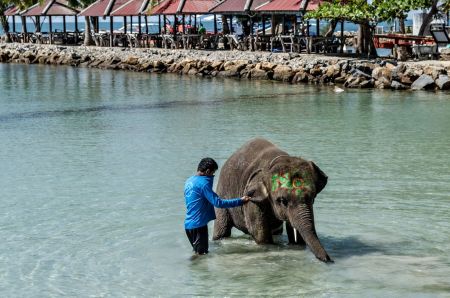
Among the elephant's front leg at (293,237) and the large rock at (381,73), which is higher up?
the elephant's front leg at (293,237)

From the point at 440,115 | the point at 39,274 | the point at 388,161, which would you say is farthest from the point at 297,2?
the point at 39,274

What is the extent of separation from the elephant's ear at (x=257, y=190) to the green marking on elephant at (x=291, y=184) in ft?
0.64

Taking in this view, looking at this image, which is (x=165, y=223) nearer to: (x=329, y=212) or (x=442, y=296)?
(x=329, y=212)

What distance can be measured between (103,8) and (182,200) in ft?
126

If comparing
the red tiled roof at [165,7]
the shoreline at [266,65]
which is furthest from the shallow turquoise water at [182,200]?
the red tiled roof at [165,7]

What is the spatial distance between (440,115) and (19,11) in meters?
42.4

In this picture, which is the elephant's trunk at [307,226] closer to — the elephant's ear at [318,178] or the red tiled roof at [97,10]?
the elephant's ear at [318,178]

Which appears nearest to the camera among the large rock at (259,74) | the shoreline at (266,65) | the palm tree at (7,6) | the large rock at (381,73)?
the shoreline at (266,65)

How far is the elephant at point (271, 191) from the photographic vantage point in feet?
29.8

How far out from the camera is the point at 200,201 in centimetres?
962

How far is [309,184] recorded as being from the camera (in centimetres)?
916

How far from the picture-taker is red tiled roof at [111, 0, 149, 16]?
47656mm

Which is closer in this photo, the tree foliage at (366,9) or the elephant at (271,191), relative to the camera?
the elephant at (271,191)

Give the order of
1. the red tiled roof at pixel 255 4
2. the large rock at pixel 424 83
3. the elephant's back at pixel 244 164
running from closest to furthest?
the elephant's back at pixel 244 164 → the large rock at pixel 424 83 → the red tiled roof at pixel 255 4
